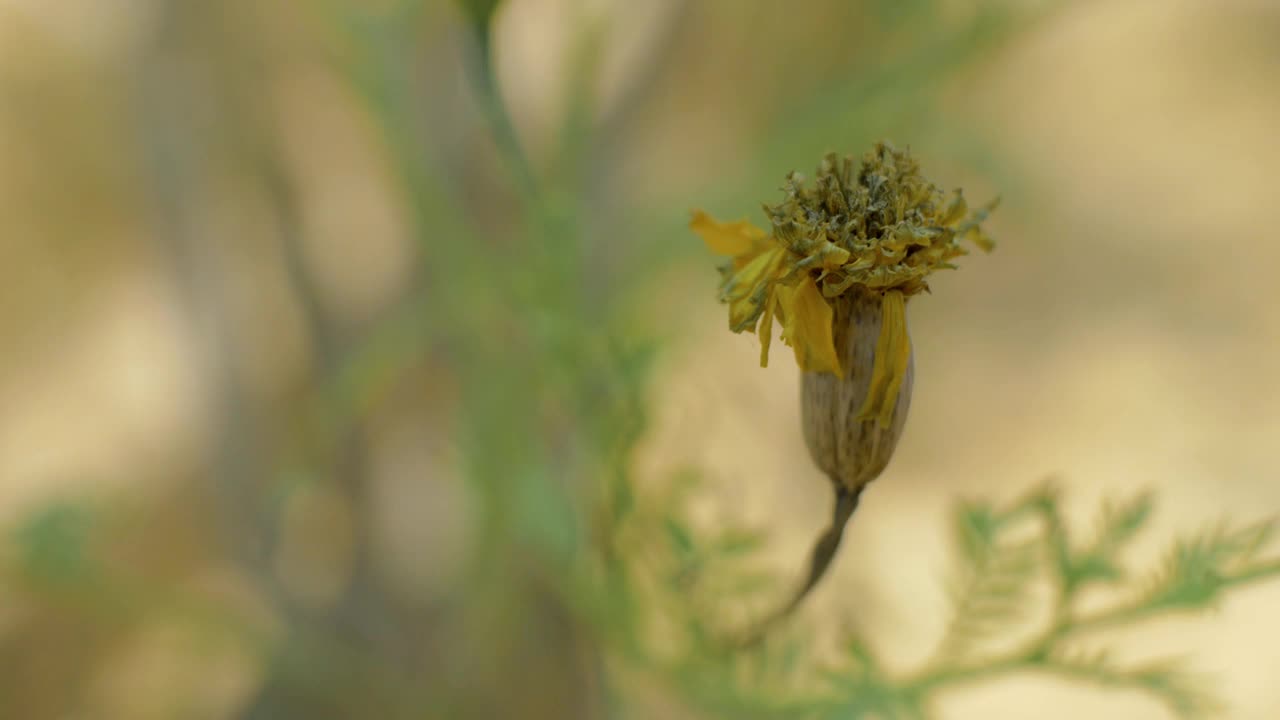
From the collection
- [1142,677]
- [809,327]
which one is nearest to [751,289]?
[809,327]

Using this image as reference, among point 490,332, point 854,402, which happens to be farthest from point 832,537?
point 490,332

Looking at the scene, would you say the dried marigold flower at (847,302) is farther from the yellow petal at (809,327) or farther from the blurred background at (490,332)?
the blurred background at (490,332)

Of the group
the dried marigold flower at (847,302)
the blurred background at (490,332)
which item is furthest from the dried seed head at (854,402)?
the blurred background at (490,332)

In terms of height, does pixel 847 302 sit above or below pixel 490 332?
below

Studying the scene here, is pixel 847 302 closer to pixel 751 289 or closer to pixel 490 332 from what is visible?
pixel 751 289

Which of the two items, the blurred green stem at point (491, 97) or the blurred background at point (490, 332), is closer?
the blurred green stem at point (491, 97)

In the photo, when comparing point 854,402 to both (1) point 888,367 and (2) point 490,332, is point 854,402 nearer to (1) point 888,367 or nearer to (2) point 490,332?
(1) point 888,367

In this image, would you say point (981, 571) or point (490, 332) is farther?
point (490, 332)
